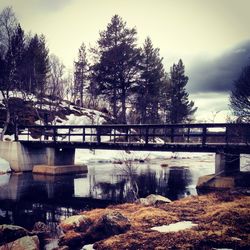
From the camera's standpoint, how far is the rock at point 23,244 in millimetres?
7707

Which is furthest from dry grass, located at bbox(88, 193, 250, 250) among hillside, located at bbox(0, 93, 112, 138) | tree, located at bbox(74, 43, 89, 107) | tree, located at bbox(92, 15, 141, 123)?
tree, located at bbox(74, 43, 89, 107)

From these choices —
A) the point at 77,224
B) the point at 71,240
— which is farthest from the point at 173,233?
the point at 77,224

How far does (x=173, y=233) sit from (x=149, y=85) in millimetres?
39019

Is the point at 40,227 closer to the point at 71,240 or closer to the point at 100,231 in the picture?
the point at 71,240

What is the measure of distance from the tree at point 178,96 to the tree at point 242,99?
28722mm

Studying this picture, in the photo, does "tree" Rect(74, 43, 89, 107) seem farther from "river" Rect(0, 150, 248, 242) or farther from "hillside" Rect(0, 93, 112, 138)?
"river" Rect(0, 150, 248, 242)

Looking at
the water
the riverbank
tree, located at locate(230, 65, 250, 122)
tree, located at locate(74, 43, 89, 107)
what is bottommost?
the water

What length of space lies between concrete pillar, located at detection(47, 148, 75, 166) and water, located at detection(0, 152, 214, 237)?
1.82m

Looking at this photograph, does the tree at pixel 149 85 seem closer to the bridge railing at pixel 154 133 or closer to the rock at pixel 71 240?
the bridge railing at pixel 154 133

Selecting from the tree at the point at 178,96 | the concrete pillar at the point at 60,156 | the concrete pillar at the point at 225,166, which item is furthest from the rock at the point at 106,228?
the tree at the point at 178,96

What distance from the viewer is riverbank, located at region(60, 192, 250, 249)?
7.03 metres

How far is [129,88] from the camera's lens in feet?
142

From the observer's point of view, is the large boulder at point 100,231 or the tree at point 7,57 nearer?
the large boulder at point 100,231

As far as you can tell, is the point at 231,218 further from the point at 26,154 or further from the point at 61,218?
the point at 26,154
